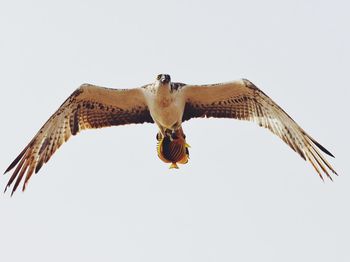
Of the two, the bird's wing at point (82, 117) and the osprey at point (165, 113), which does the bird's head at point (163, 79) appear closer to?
the osprey at point (165, 113)

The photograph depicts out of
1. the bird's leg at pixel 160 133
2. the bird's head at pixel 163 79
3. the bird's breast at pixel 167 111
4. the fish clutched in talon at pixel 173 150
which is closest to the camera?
the bird's head at pixel 163 79

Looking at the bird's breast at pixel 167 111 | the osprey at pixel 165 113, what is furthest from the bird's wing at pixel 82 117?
the bird's breast at pixel 167 111

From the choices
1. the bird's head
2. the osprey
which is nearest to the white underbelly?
the osprey

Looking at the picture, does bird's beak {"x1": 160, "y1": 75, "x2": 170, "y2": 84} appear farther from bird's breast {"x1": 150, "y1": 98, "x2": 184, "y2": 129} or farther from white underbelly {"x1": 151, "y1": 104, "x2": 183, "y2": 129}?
white underbelly {"x1": 151, "y1": 104, "x2": 183, "y2": 129}

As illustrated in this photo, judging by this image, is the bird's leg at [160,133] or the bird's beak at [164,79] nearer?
the bird's beak at [164,79]

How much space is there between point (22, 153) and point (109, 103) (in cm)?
192

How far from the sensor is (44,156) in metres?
16.2

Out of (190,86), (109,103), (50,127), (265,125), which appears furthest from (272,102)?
(50,127)

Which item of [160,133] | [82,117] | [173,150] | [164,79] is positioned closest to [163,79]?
[164,79]

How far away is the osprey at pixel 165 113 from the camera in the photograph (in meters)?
15.9

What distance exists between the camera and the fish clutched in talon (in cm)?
1614

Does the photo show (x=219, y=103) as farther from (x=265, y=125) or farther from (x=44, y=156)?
(x=44, y=156)

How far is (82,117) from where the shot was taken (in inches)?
653

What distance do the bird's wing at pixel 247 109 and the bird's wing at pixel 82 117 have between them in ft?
3.13
